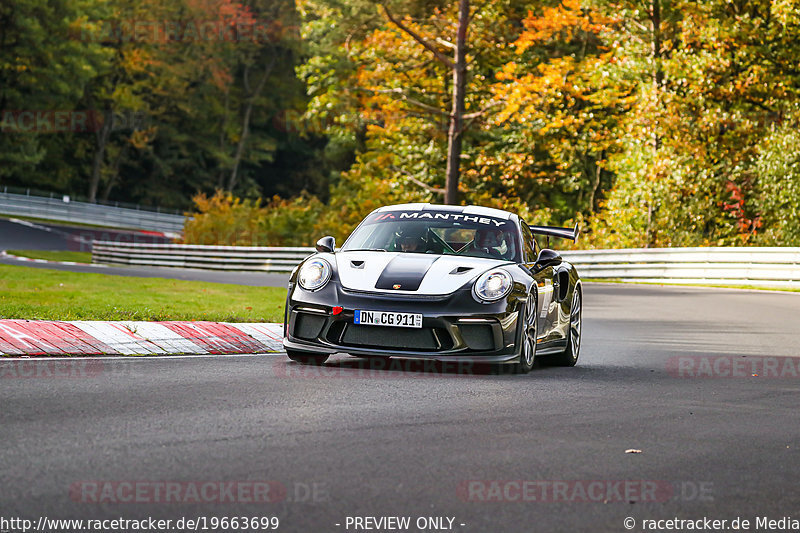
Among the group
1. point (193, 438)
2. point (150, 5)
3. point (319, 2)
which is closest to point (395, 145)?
point (319, 2)

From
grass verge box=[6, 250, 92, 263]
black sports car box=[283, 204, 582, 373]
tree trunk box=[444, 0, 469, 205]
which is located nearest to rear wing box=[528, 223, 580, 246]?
black sports car box=[283, 204, 582, 373]

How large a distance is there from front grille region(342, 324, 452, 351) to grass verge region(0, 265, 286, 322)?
172 inches

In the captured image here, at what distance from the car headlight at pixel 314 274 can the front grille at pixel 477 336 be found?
1.27 meters

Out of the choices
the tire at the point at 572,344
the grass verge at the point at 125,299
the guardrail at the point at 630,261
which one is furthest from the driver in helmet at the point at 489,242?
the guardrail at the point at 630,261

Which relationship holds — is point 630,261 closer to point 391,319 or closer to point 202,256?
point 202,256

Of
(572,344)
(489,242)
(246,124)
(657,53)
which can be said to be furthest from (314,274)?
(246,124)

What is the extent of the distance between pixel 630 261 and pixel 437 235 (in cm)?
2277

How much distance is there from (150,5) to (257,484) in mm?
77585

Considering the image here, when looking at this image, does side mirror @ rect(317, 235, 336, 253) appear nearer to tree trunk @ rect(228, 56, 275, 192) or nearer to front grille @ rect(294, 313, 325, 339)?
front grille @ rect(294, 313, 325, 339)

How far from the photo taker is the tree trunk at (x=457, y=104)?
39.2 metres

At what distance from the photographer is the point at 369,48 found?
42375 mm

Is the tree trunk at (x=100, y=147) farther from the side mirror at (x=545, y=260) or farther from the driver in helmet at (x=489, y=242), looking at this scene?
the side mirror at (x=545, y=260)

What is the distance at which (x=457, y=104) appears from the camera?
1572 inches

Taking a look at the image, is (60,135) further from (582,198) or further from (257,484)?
(257,484)
